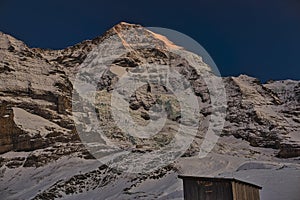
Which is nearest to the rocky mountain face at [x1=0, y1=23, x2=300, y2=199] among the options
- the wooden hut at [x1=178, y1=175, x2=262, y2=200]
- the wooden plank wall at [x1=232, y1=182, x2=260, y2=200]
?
the wooden plank wall at [x1=232, y1=182, x2=260, y2=200]

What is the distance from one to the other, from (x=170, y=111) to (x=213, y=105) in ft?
42.8

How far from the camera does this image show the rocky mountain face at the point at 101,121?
162 ft

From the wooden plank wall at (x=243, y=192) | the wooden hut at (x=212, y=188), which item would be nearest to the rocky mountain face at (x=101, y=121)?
the wooden plank wall at (x=243, y=192)

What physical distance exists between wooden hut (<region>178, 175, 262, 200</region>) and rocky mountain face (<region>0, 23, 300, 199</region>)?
13.8 metres

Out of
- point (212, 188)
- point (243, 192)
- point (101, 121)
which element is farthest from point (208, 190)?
point (101, 121)

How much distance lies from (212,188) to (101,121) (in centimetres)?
7736

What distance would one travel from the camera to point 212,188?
1956cm

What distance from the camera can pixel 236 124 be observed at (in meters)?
108

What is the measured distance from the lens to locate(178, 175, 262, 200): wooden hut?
63.5ft

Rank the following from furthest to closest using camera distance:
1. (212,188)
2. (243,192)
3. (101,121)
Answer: (101,121) → (243,192) → (212,188)

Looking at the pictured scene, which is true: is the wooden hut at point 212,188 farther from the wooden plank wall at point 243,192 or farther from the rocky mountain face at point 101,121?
the rocky mountain face at point 101,121

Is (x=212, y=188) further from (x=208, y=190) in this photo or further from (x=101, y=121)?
(x=101, y=121)

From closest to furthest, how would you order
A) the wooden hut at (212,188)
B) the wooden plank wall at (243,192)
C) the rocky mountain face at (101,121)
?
the wooden hut at (212,188) → the wooden plank wall at (243,192) → the rocky mountain face at (101,121)

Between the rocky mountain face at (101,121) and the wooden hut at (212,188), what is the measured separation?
45.3 ft
